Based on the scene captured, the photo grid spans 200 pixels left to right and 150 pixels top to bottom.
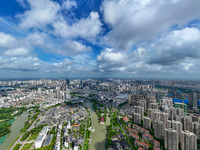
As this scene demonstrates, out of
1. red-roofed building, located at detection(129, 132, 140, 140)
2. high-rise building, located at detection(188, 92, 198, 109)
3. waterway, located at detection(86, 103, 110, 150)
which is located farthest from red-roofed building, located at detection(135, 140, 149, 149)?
high-rise building, located at detection(188, 92, 198, 109)

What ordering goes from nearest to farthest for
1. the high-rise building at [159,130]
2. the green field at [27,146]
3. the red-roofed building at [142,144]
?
the red-roofed building at [142,144] → the green field at [27,146] → the high-rise building at [159,130]

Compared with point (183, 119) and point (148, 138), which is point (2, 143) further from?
point (183, 119)

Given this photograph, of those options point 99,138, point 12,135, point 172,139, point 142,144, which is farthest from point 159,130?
point 12,135

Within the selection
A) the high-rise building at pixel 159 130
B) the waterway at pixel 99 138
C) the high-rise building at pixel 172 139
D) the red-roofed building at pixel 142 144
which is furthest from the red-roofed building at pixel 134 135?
the waterway at pixel 99 138

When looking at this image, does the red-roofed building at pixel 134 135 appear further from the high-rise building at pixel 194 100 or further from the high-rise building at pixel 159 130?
the high-rise building at pixel 194 100

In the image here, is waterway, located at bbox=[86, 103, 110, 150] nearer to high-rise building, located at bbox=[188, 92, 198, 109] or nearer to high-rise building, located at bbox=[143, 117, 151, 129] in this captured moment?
high-rise building, located at bbox=[143, 117, 151, 129]

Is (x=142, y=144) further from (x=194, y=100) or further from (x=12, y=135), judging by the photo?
(x=194, y=100)

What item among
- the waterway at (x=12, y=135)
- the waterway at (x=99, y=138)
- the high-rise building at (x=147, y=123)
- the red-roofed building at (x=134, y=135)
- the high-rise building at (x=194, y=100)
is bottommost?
the waterway at (x=12, y=135)

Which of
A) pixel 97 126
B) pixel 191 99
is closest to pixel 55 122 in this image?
pixel 97 126
